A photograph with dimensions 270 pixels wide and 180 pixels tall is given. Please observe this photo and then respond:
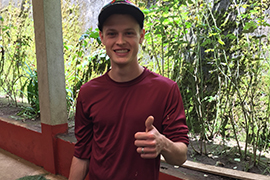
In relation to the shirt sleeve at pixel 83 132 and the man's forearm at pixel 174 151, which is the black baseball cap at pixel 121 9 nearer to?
the shirt sleeve at pixel 83 132

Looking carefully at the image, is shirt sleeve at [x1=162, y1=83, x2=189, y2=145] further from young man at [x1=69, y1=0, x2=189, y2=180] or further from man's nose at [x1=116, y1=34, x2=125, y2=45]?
man's nose at [x1=116, y1=34, x2=125, y2=45]

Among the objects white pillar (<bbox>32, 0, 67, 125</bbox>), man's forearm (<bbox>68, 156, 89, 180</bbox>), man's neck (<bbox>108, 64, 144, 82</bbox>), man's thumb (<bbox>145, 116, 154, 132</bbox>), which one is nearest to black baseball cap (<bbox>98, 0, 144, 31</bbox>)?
man's neck (<bbox>108, 64, 144, 82</bbox>)

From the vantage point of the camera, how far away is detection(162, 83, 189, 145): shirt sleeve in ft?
3.29

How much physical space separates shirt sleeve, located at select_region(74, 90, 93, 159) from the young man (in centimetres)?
10

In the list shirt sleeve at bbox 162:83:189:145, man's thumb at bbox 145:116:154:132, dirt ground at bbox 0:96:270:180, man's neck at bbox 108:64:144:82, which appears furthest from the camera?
dirt ground at bbox 0:96:270:180

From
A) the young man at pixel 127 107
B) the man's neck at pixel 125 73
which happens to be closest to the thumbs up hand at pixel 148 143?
the young man at pixel 127 107

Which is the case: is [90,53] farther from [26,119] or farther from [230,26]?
[230,26]

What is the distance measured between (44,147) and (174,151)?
8.25ft

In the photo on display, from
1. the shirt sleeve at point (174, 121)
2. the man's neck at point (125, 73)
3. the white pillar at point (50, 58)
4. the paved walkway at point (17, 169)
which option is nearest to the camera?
the shirt sleeve at point (174, 121)

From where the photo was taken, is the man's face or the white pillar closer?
the man's face

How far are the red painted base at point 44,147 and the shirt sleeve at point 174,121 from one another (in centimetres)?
191

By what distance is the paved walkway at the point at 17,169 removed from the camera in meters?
2.90

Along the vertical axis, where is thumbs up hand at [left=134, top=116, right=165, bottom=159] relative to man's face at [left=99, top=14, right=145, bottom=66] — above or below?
below

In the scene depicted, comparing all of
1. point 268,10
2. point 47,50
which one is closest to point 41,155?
point 47,50
